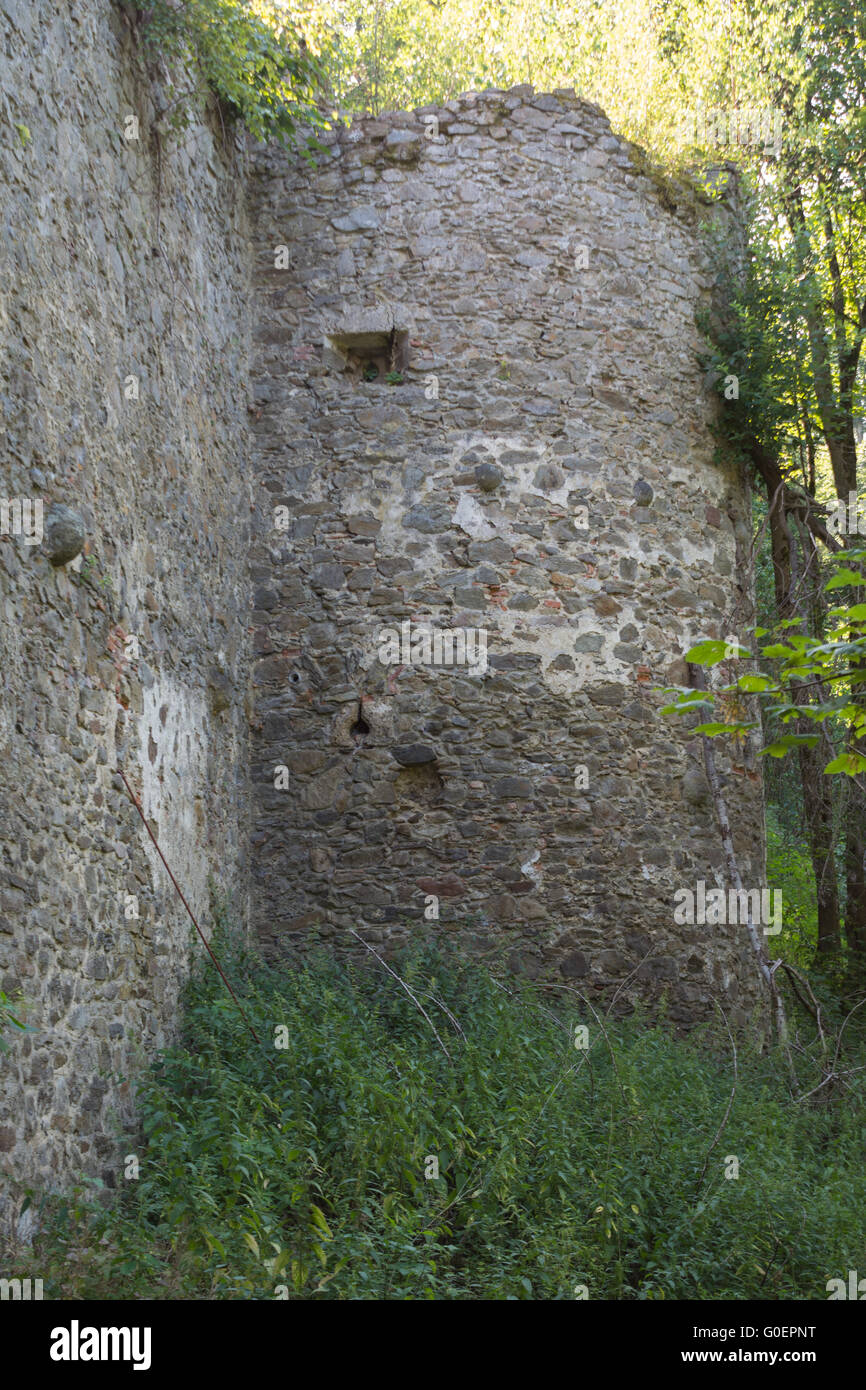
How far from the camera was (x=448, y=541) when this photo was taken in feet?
25.4

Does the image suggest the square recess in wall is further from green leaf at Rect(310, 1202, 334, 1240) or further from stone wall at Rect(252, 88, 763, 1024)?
green leaf at Rect(310, 1202, 334, 1240)

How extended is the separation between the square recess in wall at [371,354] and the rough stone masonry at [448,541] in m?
0.02

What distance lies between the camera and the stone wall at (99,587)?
4.29 metres

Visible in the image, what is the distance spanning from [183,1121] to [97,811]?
1.29 m

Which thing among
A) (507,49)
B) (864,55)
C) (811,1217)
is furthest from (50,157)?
(864,55)

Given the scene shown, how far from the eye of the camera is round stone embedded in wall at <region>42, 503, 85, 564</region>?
449 cm

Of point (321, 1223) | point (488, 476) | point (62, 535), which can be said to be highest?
point (488, 476)

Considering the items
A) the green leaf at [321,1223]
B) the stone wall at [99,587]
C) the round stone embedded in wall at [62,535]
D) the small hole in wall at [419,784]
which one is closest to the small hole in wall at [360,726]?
the small hole in wall at [419,784]

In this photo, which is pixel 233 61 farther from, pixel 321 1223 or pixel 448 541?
pixel 321 1223

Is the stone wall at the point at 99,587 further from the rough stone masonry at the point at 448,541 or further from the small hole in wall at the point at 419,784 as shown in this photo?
the small hole in wall at the point at 419,784

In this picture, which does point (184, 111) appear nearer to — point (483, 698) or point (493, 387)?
point (493, 387)

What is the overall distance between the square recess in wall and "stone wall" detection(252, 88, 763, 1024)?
2 centimetres

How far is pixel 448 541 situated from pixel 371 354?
4.76 ft

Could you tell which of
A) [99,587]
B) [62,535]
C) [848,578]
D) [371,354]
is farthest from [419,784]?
[848,578]
